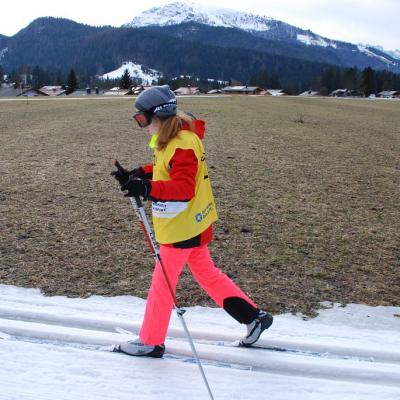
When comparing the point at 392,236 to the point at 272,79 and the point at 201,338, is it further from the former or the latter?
the point at 272,79

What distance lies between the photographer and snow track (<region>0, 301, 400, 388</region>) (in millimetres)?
3383

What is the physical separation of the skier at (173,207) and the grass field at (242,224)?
0.84m

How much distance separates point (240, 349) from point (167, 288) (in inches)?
29.7

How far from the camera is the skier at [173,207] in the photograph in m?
3.03

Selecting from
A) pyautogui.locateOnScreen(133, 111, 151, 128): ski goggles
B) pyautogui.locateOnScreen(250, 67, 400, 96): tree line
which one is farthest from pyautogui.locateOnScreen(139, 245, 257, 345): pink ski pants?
pyautogui.locateOnScreen(250, 67, 400, 96): tree line

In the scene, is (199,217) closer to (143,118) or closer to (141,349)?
(143,118)

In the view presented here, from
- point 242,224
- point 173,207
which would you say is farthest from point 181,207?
point 242,224

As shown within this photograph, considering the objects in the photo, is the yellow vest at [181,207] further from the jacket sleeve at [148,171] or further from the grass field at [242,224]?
the grass field at [242,224]

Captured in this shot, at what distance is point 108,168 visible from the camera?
917cm

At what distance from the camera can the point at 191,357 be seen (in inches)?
138

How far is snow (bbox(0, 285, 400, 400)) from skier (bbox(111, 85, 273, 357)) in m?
0.21

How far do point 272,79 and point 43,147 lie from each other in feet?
464

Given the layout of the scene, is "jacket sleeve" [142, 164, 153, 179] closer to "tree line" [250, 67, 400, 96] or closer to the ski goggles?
the ski goggles

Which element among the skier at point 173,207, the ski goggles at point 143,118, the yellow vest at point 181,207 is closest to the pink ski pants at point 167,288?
the skier at point 173,207
